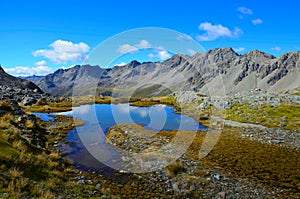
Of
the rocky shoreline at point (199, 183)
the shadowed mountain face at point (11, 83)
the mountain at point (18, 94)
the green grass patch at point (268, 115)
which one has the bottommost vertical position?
the rocky shoreline at point (199, 183)

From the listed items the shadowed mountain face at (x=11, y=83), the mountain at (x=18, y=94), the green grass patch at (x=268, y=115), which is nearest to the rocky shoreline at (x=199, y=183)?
the green grass patch at (x=268, y=115)

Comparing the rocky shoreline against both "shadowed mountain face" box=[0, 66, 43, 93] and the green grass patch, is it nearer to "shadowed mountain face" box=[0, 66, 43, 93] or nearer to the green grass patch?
the green grass patch

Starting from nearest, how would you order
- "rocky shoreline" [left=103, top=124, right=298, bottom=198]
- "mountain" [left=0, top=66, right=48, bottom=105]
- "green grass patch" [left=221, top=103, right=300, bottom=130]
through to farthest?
"rocky shoreline" [left=103, top=124, right=298, bottom=198] → "green grass patch" [left=221, top=103, right=300, bottom=130] → "mountain" [left=0, top=66, right=48, bottom=105]

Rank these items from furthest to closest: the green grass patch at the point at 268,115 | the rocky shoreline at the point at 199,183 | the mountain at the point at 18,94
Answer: the mountain at the point at 18,94 < the green grass patch at the point at 268,115 < the rocky shoreline at the point at 199,183

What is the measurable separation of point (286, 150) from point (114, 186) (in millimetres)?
19774

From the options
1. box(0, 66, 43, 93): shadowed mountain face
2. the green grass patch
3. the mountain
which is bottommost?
the green grass patch

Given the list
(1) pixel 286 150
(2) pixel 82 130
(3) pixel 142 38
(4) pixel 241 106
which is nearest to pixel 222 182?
(1) pixel 286 150

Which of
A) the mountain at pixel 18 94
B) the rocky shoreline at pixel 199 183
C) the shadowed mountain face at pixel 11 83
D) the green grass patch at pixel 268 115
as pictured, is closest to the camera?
the rocky shoreline at pixel 199 183

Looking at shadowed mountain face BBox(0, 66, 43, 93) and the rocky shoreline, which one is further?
shadowed mountain face BBox(0, 66, 43, 93)

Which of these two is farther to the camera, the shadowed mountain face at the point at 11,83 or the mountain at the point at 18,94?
the shadowed mountain face at the point at 11,83

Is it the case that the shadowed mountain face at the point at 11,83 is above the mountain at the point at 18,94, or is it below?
above

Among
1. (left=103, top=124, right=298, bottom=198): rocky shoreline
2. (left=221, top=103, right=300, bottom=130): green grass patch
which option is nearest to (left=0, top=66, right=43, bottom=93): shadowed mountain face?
(left=221, top=103, right=300, bottom=130): green grass patch

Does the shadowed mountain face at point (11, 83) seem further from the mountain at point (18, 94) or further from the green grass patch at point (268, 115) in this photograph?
the green grass patch at point (268, 115)

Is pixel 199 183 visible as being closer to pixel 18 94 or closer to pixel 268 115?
pixel 268 115
